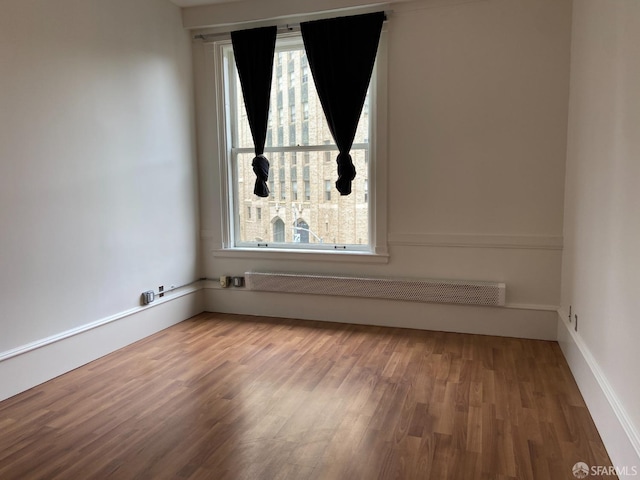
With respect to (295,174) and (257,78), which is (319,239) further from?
(257,78)

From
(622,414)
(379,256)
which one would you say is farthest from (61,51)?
(622,414)

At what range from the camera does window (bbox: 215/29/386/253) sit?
438 centimetres

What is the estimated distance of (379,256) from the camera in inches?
168

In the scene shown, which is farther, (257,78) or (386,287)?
(257,78)

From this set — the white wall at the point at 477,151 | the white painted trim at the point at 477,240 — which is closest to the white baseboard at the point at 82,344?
the white wall at the point at 477,151

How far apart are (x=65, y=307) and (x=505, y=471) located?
2861mm

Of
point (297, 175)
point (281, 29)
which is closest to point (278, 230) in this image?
point (297, 175)

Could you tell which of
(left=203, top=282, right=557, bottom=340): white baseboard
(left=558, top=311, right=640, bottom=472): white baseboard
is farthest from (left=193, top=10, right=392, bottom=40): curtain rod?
(left=558, top=311, right=640, bottom=472): white baseboard

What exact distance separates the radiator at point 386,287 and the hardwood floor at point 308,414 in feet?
1.20

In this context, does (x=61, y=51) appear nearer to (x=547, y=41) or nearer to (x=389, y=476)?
(x=389, y=476)

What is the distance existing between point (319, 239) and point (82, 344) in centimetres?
220

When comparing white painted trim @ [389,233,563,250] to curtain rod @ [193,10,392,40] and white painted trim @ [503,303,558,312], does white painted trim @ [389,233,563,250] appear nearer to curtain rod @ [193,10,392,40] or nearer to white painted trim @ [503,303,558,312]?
white painted trim @ [503,303,558,312]

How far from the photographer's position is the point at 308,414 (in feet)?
8.56

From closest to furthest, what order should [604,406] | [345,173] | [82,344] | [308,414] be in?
[604,406]
[308,414]
[82,344]
[345,173]
